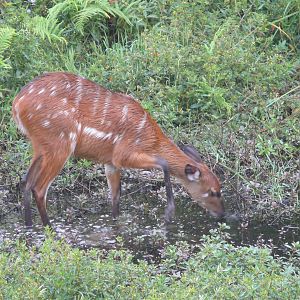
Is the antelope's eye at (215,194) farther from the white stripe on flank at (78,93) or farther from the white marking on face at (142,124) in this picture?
the white stripe on flank at (78,93)

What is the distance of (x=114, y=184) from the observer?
838cm

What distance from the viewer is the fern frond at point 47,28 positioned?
9992 mm

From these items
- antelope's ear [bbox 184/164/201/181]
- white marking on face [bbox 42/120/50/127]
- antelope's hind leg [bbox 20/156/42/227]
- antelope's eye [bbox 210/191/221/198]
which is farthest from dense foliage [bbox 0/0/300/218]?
white marking on face [bbox 42/120/50/127]

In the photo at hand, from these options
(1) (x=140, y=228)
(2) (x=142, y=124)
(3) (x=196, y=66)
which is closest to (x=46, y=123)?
(2) (x=142, y=124)

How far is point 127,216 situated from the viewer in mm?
8250

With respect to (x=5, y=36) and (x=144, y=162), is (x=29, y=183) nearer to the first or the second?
(x=144, y=162)

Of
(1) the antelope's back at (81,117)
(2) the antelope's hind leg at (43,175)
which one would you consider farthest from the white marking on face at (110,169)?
(2) the antelope's hind leg at (43,175)

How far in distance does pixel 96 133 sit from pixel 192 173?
0.85 meters

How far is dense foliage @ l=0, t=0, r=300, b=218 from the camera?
895 cm

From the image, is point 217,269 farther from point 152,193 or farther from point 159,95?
point 159,95

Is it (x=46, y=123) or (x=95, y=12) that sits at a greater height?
(x=46, y=123)

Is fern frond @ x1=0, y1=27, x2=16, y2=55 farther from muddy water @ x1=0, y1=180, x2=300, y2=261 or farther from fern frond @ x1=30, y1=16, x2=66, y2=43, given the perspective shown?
muddy water @ x1=0, y1=180, x2=300, y2=261

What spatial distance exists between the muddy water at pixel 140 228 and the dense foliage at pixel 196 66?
40cm

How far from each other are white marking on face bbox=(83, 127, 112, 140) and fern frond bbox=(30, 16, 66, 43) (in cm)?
217
